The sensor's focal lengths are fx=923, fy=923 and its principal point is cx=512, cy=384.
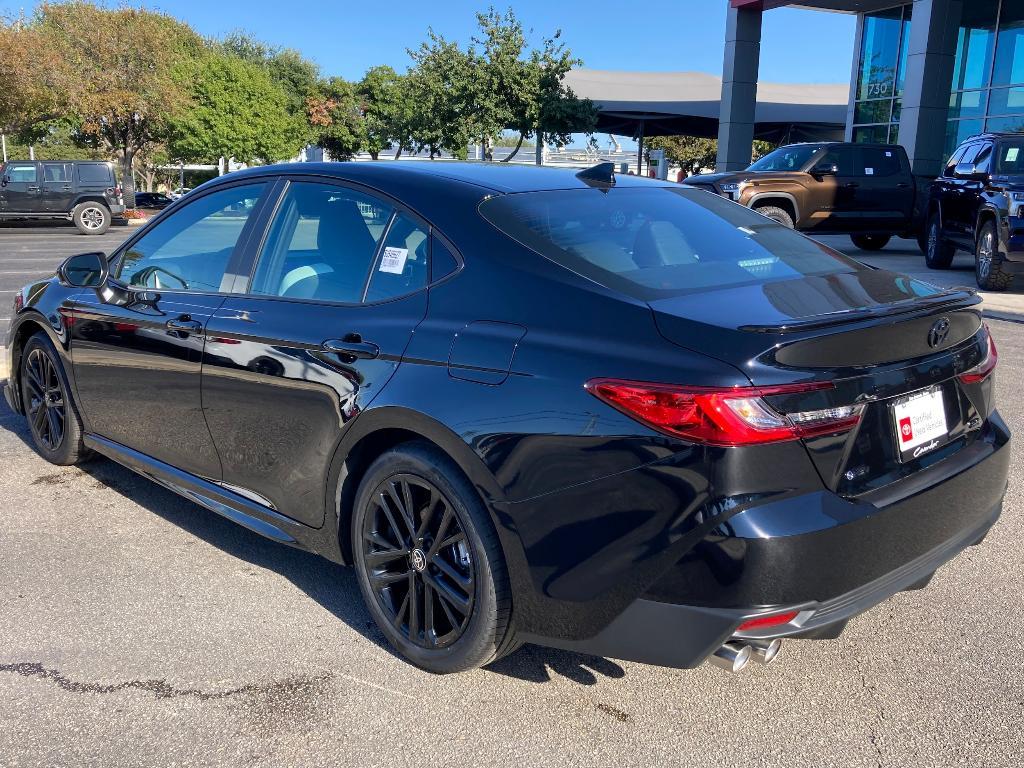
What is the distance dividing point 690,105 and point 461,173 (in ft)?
151

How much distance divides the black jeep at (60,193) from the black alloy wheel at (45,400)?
73.8ft

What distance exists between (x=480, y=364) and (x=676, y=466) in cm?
67

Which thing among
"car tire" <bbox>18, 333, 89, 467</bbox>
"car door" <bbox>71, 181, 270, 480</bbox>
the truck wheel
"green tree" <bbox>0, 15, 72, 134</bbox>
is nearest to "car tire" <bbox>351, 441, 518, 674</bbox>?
"car door" <bbox>71, 181, 270, 480</bbox>

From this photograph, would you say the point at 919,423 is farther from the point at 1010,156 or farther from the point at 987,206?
the point at 1010,156

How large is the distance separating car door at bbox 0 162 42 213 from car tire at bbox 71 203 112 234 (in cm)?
106

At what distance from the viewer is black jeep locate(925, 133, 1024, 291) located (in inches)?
427

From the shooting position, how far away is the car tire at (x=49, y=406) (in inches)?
184

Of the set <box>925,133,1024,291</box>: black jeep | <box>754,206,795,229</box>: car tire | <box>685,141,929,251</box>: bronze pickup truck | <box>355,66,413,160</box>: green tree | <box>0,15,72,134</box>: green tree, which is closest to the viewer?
<box>925,133,1024,291</box>: black jeep

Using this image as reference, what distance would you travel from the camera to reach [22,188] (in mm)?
25172

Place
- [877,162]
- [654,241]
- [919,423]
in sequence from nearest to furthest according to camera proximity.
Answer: [919,423] → [654,241] → [877,162]

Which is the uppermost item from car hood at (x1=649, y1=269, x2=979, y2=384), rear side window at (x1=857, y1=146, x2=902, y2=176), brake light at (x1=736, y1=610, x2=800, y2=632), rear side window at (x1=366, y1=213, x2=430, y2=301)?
rear side window at (x1=366, y1=213, x2=430, y2=301)

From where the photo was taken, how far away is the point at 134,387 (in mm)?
4031

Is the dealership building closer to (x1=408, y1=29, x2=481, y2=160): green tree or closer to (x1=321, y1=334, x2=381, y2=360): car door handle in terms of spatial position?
(x1=408, y1=29, x2=481, y2=160): green tree

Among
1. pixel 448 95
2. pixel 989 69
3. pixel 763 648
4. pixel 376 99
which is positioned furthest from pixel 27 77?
pixel 376 99
